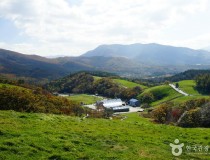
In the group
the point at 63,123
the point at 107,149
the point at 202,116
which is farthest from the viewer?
the point at 202,116

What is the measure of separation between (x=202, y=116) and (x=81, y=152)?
33387 mm

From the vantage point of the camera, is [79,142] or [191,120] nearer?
[79,142]

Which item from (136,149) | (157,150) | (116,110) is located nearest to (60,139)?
(136,149)

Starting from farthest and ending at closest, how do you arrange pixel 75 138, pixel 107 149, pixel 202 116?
pixel 202 116, pixel 75 138, pixel 107 149

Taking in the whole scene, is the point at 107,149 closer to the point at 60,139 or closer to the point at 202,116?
the point at 60,139

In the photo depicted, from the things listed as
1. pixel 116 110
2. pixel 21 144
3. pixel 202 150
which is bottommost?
pixel 116 110

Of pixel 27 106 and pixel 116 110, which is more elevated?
pixel 27 106

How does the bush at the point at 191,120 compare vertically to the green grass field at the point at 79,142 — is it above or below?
below

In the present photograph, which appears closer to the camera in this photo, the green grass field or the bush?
the green grass field

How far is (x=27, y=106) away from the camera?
58.8m

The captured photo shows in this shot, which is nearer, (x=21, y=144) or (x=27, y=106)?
(x=21, y=144)

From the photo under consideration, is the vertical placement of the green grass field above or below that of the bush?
above

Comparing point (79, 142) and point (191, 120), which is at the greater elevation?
point (79, 142)

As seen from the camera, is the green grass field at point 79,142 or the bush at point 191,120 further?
the bush at point 191,120
